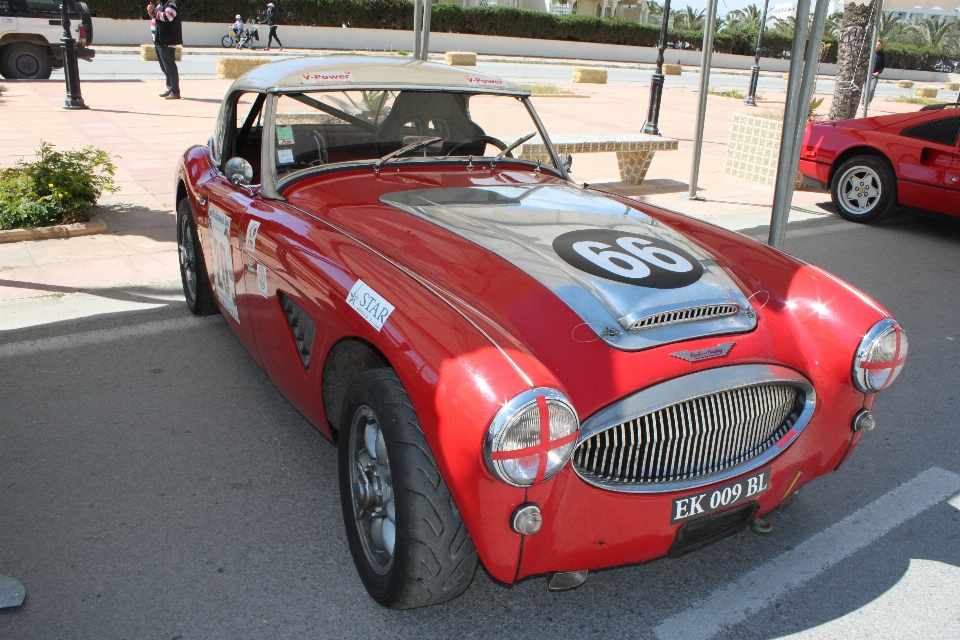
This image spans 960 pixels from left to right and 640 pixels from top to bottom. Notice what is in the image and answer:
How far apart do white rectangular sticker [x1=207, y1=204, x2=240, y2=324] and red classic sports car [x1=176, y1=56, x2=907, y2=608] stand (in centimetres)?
4

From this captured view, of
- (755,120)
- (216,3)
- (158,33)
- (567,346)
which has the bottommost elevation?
(567,346)

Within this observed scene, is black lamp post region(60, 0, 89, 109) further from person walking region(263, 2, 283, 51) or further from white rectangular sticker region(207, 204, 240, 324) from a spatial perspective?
person walking region(263, 2, 283, 51)

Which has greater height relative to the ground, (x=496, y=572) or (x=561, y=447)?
(x=561, y=447)

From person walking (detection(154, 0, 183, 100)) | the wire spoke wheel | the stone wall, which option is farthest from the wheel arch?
person walking (detection(154, 0, 183, 100))

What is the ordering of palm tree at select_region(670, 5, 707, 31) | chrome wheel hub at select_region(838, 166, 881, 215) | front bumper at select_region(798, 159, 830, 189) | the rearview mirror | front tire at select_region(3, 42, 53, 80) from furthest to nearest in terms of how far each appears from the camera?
palm tree at select_region(670, 5, 707, 31) < front tire at select_region(3, 42, 53, 80) < front bumper at select_region(798, 159, 830, 189) < chrome wheel hub at select_region(838, 166, 881, 215) < the rearview mirror

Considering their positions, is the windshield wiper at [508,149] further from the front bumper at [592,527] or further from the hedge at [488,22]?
the hedge at [488,22]

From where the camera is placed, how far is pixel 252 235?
3.45m

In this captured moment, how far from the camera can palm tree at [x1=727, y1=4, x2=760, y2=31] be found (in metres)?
55.4

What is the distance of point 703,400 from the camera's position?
2398 mm

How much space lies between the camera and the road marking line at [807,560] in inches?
102

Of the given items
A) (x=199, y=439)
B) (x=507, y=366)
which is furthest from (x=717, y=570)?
(x=199, y=439)

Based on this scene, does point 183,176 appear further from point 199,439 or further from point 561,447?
point 561,447

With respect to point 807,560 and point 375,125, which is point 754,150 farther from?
point 807,560

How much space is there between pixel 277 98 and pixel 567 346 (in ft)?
7.02
